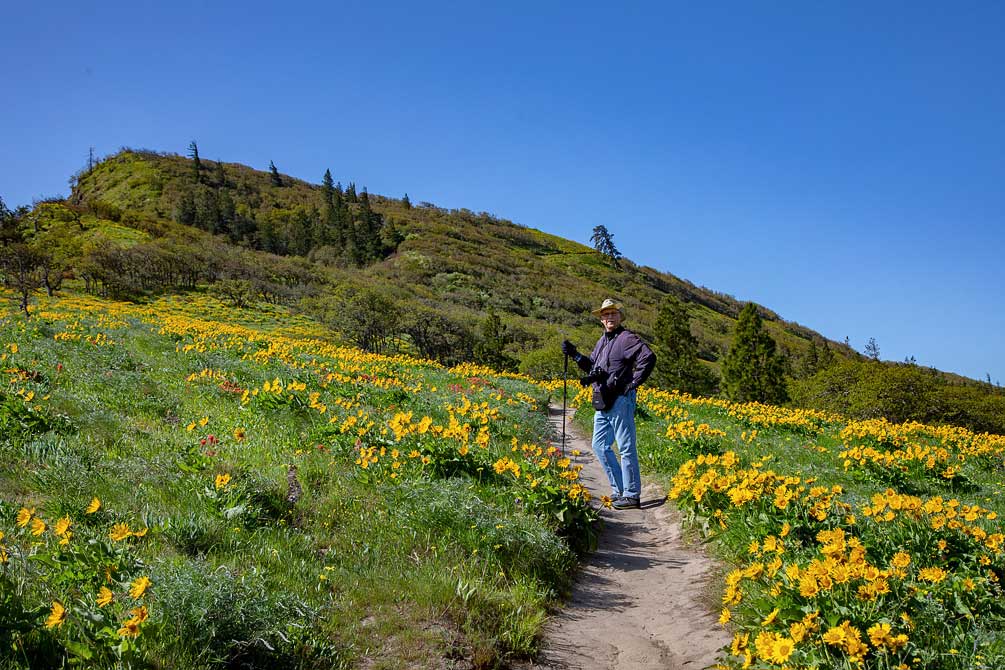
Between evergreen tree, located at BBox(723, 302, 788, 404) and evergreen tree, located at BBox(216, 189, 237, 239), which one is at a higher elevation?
evergreen tree, located at BBox(216, 189, 237, 239)

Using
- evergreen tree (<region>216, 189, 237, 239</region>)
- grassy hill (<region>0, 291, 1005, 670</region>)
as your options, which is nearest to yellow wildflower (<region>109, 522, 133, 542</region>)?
grassy hill (<region>0, 291, 1005, 670</region>)

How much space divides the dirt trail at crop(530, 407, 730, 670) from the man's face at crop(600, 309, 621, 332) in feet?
7.50

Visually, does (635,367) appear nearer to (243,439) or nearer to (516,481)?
(516,481)

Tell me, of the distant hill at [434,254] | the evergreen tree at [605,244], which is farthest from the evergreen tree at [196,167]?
the evergreen tree at [605,244]

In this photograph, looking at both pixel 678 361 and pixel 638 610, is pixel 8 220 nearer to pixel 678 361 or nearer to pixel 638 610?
pixel 678 361

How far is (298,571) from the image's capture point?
12.2 feet

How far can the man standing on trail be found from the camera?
6.56m

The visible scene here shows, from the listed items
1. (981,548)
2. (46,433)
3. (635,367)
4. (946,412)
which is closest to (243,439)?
(46,433)

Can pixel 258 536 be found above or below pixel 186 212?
below

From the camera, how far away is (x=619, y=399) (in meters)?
6.64

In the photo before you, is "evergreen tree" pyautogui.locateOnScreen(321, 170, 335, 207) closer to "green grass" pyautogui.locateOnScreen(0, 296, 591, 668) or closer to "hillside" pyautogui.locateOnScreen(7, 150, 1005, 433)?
"hillside" pyautogui.locateOnScreen(7, 150, 1005, 433)

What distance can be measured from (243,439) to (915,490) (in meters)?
8.68

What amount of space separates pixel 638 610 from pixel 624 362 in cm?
292

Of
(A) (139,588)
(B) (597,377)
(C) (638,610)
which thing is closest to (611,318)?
(B) (597,377)
